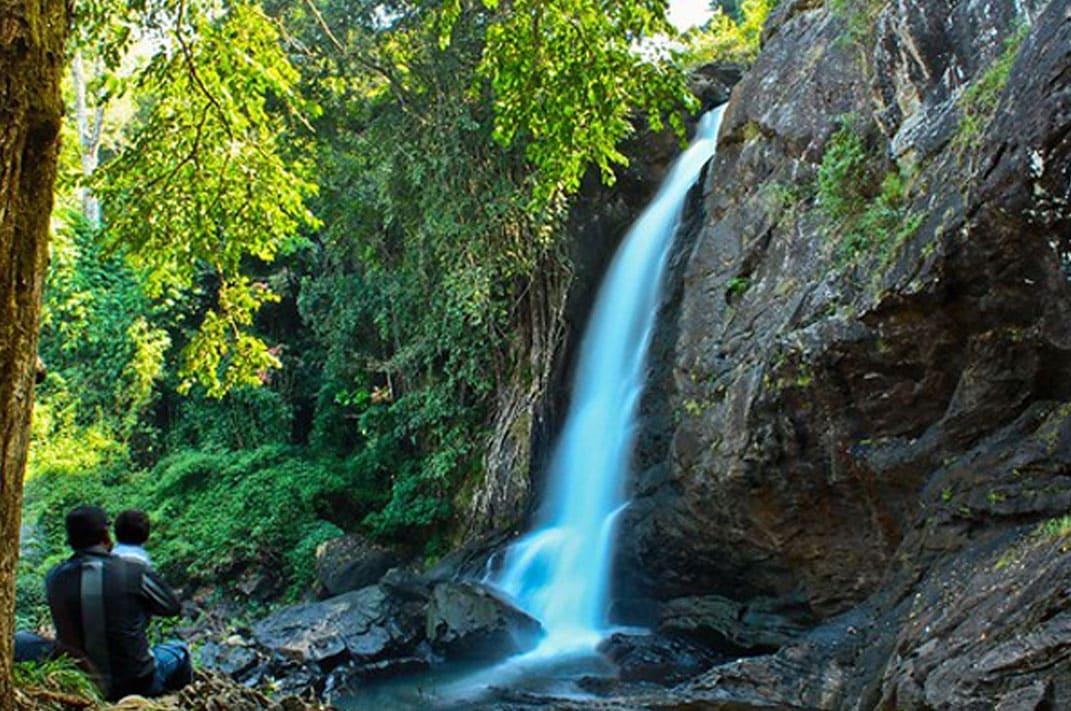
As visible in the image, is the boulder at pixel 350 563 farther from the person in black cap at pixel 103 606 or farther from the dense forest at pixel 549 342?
the person in black cap at pixel 103 606

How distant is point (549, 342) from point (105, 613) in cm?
1054

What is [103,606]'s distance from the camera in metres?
3.79

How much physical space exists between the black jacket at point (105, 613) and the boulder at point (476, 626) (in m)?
6.95

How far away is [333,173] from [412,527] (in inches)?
261

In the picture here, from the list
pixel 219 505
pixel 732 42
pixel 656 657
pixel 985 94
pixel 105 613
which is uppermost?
pixel 732 42

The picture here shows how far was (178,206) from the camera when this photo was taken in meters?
6.26

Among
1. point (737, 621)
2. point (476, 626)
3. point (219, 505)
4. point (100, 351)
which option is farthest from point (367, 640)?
point (100, 351)

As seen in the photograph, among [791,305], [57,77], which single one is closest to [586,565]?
[791,305]

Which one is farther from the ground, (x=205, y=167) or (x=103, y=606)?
(x=205, y=167)

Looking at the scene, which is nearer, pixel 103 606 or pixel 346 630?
pixel 103 606

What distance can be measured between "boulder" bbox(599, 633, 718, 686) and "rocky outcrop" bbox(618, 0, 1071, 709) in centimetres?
34

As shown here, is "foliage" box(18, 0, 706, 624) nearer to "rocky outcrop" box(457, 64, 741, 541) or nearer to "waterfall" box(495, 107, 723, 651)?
"rocky outcrop" box(457, 64, 741, 541)

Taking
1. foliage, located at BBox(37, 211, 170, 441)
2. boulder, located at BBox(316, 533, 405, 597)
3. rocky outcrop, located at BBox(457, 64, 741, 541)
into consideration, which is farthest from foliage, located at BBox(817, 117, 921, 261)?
foliage, located at BBox(37, 211, 170, 441)

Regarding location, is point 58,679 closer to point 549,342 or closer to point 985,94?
point 985,94
